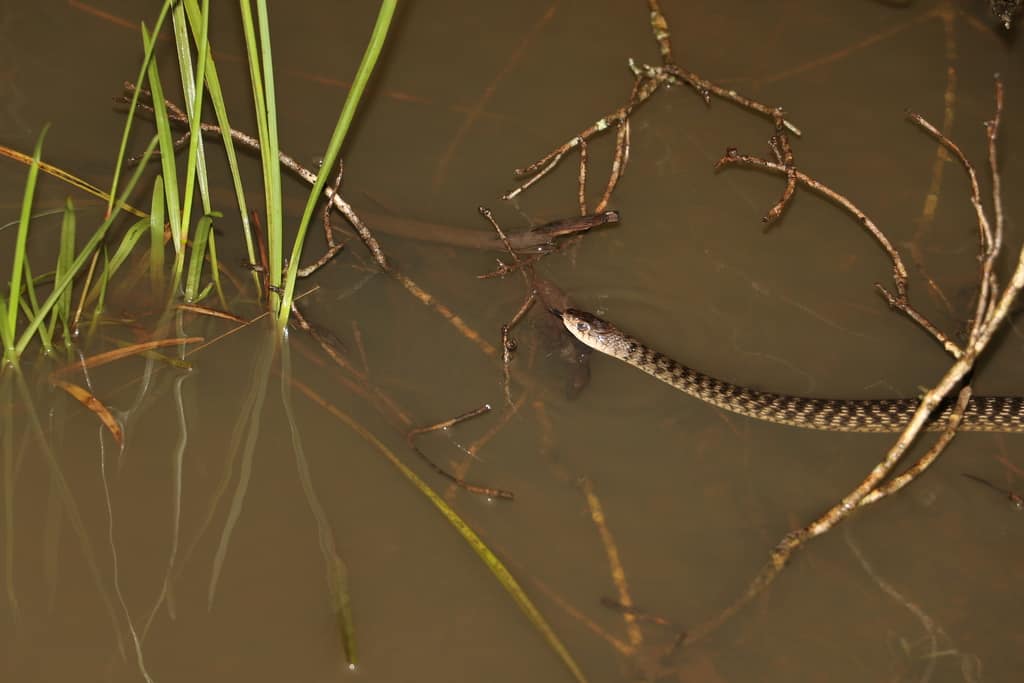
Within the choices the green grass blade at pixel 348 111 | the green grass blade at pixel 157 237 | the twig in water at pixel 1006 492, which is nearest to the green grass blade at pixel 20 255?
the green grass blade at pixel 157 237

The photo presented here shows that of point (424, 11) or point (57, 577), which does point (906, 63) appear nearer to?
point (424, 11)

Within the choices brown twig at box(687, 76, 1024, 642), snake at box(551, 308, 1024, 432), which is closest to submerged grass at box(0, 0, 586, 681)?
brown twig at box(687, 76, 1024, 642)

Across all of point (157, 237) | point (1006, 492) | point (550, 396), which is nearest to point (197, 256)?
Result: point (157, 237)

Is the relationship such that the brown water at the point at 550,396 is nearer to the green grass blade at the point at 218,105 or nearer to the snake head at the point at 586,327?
the snake head at the point at 586,327

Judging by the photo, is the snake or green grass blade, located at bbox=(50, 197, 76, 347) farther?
the snake

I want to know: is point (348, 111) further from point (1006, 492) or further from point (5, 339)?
point (1006, 492)

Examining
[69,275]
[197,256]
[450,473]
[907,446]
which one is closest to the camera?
[907,446]

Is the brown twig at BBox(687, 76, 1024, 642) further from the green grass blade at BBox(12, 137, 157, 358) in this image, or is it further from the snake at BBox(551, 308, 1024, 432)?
the green grass blade at BBox(12, 137, 157, 358)
